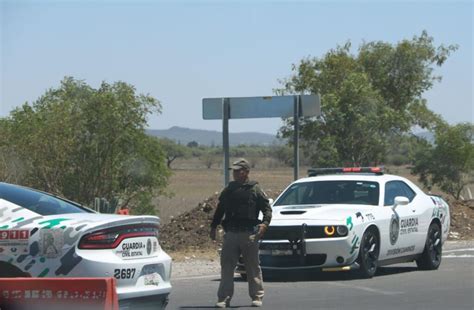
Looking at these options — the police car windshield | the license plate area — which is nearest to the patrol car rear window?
the license plate area

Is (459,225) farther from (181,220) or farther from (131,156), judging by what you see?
(131,156)

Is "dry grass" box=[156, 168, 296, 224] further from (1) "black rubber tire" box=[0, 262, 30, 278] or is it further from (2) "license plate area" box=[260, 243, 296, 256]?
(1) "black rubber tire" box=[0, 262, 30, 278]

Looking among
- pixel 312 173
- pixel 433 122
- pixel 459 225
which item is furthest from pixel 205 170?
pixel 312 173

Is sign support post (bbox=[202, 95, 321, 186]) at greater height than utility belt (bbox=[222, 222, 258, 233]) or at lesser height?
greater

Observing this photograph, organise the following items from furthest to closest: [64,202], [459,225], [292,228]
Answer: [459,225]
[292,228]
[64,202]

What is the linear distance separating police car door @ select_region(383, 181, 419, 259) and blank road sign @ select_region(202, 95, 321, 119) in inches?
160

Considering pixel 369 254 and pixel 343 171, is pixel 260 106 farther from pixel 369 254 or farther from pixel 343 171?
pixel 369 254

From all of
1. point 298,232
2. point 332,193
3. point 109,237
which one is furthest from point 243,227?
point 332,193

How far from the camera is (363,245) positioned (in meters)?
13.5

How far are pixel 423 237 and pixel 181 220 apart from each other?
725 cm

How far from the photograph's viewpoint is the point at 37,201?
960 centimetres

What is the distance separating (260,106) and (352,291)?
24.0 ft

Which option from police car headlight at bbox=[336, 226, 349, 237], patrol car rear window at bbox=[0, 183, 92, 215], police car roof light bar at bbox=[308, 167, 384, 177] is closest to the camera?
patrol car rear window at bbox=[0, 183, 92, 215]

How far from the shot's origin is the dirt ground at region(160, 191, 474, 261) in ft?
60.4
